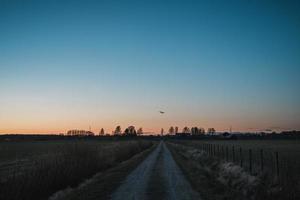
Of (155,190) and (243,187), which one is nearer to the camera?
(243,187)

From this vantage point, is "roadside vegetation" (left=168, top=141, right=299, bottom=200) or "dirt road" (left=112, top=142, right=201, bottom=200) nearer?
"roadside vegetation" (left=168, top=141, right=299, bottom=200)

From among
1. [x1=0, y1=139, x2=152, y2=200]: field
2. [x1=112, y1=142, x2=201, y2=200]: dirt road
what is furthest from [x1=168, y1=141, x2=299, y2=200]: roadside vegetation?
[x1=0, y1=139, x2=152, y2=200]: field

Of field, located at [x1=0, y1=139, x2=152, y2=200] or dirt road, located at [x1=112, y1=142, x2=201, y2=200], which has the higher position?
field, located at [x1=0, y1=139, x2=152, y2=200]

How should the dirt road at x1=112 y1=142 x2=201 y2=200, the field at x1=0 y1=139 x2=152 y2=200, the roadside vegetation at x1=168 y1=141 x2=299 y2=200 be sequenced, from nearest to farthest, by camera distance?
the roadside vegetation at x1=168 y1=141 x2=299 y2=200
the field at x1=0 y1=139 x2=152 y2=200
the dirt road at x1=112 y1=142 x2=201 y2=200

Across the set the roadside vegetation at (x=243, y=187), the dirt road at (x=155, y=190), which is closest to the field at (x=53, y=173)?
the dirt road at (x=155, y=190)

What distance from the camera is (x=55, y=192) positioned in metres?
18.0

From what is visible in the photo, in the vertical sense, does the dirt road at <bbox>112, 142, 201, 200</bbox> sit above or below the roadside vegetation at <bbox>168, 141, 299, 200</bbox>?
below

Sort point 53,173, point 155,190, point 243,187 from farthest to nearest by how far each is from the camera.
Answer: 1. point 53,173
2. point 155,190
3. point 243,187

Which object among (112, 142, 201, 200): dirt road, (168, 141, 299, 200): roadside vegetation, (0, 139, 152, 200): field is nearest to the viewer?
(168, 141, 299, 200): roadside vegetation

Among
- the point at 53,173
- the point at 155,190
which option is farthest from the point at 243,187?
the point at 53,173

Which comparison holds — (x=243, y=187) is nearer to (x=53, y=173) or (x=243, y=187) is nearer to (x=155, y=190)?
(x=155, y=190)

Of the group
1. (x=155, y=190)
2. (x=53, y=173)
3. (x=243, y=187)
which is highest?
(x=53, y=173)

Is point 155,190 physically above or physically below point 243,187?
below

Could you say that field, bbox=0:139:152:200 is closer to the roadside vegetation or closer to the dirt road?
the dirt road
